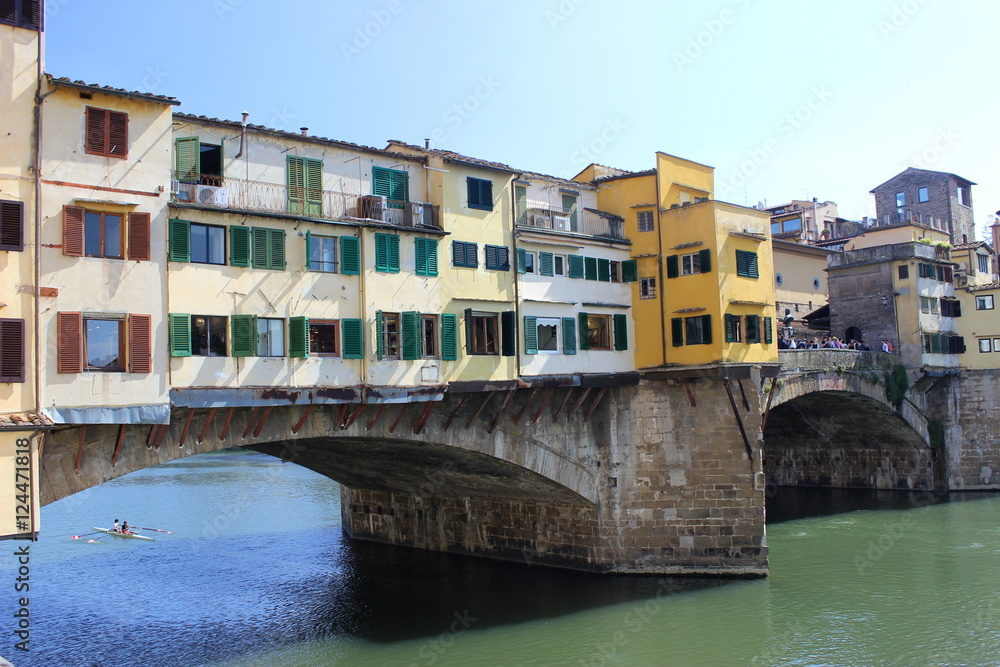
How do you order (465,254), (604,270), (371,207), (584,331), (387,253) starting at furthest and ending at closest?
1. (604,270)
2. (584,331)
3. (465,254)
4. (371,207)
5. (387,253)

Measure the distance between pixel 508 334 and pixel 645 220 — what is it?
780 cm

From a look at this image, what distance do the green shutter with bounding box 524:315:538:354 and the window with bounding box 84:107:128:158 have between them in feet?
43.0

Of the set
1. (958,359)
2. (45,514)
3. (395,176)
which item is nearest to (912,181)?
(958,359)

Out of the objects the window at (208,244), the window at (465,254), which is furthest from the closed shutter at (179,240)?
the window at (465,254)

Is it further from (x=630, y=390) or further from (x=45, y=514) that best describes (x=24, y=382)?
(x=45, y=514)

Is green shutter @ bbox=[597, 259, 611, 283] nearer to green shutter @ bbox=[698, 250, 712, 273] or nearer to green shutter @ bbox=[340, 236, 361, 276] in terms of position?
green shutter @ bbox=[698, 250, 712, 273]

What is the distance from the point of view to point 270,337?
22.4m

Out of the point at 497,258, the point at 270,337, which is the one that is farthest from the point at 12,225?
the point at 497,258

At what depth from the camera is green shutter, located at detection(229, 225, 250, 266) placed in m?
21.8

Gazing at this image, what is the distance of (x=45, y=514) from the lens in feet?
160

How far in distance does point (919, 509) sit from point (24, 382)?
42483 millimetres

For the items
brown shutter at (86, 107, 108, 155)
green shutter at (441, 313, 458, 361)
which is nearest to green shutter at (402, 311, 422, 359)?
green shutter at (441, 313, 458, 361)

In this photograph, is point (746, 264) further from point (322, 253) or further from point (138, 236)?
point (138, 236)

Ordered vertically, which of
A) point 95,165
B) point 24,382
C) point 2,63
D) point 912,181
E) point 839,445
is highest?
point 912,181
